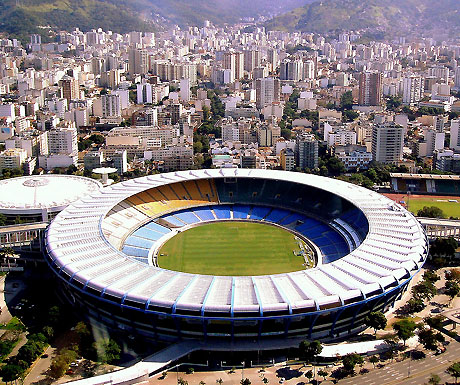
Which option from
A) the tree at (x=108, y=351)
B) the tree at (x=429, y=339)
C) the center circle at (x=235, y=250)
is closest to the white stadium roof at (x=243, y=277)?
the tree at (x=108, y=351)

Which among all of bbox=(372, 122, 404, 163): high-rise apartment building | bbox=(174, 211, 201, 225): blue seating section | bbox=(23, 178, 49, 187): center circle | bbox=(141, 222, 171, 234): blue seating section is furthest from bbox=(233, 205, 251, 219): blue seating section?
bbox=(372, 122, 404, 163): high-rise apartment building

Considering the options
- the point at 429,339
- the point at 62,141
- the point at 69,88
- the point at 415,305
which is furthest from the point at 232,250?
the point at 69,88

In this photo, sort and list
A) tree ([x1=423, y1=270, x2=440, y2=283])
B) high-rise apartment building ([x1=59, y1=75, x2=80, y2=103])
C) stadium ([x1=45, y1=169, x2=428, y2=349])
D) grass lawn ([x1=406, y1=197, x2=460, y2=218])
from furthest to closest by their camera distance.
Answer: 1. high-rise apartment building ([x1=59, y1=75, x2=80, y2=103])
2. grass lawn ([x1=406, y1=197, x2=460, y2=218])
3. tree ([x1=423, y1=270, x2=440, y2=283])
4. stadium ([x1=45, y1=169, x2=428, y2=349])

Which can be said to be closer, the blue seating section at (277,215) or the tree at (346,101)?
the blue seating section at (277,215)

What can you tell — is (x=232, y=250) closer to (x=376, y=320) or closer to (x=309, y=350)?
(x=376, y=320)

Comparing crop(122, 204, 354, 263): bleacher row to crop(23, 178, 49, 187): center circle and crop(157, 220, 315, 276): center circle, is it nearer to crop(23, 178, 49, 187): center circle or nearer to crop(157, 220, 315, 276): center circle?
crop(157, 220, 315, 276): center circle

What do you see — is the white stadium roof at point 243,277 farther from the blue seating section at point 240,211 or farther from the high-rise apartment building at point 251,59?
the high-rise apartment building at point 251,59
